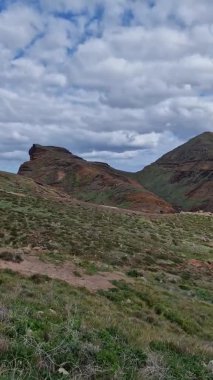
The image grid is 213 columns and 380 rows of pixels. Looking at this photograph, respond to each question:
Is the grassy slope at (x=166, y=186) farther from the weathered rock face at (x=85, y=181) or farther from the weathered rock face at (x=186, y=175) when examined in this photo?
the weathered rock face at (x=85, y=181)

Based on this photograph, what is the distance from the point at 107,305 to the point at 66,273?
16.3ft

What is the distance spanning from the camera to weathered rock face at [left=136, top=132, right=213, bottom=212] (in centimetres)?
14338

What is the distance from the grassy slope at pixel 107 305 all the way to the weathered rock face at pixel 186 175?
326 feet

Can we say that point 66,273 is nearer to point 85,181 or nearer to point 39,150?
point 85,181

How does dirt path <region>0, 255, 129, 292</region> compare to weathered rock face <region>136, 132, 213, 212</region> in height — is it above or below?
below

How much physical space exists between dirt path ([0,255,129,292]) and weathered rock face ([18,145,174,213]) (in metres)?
65.9

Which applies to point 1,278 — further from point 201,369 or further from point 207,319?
point 201,369

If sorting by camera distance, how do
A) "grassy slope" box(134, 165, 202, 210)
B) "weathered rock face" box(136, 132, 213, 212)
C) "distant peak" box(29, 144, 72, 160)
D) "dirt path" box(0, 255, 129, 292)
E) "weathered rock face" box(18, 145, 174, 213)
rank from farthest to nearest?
"grassy slope" box(134, 165, 202, 210)
"weathered rock face" box(136, 132, 213, 212)
"distant peak" box(29, 144, 72, 160)
"weathered rock face" box(18, 145, 174, 213)
"dirt path" box(0, 255, 129, 292)

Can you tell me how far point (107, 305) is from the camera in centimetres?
1433

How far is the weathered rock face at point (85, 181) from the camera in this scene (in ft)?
304

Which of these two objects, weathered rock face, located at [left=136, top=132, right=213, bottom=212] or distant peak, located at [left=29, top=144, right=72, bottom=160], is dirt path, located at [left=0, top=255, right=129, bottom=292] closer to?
distant peak, located at [left=29, top=144, right=72, bottom=160]

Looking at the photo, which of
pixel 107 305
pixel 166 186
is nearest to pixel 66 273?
pixel 107 305

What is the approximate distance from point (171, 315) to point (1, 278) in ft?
18.8

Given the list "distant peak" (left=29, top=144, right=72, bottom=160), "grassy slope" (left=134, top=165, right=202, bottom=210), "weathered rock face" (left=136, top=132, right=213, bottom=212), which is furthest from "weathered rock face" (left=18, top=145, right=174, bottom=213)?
"weathered rock face" (left=136, top=132, right=213, bottom=212)
